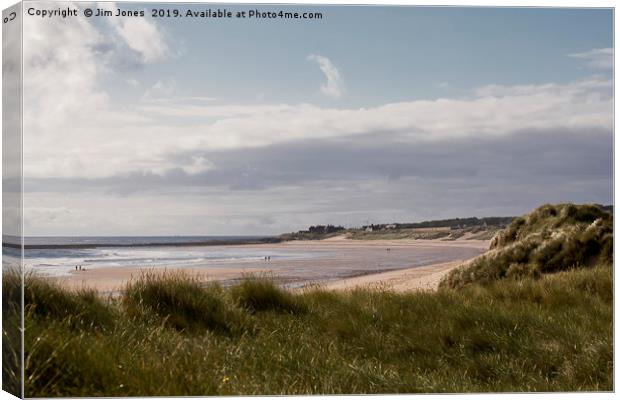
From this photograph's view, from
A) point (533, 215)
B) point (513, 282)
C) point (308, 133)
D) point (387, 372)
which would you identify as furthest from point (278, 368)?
point (533, 215)

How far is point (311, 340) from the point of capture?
238 inches

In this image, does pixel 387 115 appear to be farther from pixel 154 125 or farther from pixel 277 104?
pixel 154 125

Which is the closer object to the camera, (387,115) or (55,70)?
(55,70)

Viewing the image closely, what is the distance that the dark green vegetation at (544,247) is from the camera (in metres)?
9.02

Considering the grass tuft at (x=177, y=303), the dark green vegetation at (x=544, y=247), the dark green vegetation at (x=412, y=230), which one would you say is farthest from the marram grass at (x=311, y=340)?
the dark green vegetation at (x=544, y=247)

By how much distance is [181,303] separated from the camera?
6176 mm

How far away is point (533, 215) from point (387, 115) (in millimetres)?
4667

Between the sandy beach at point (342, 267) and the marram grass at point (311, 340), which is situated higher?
the sandy beach at point (342, 267)

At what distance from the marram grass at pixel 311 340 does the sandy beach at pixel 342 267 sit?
13cm

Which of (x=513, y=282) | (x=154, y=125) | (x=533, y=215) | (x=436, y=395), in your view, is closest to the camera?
(x=436, y=395)

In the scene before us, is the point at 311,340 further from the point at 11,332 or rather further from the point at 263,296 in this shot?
the point at 11,332

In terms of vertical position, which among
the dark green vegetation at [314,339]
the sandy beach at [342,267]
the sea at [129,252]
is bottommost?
the dark green vegetation at [314,339]

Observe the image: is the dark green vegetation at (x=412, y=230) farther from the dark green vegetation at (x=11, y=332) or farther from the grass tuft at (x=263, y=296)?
the dark green vegetation at (x=11, y=332)

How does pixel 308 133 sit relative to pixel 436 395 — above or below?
above
